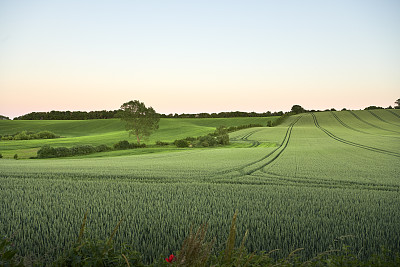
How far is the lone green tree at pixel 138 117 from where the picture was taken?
54781mm

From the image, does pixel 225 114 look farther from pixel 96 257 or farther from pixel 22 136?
pixel 96 257

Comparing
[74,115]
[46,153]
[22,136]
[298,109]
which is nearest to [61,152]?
[46,153]

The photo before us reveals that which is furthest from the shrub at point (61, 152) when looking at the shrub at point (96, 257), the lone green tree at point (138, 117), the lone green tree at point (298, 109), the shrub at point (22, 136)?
the lone green tree at point (298, 109)

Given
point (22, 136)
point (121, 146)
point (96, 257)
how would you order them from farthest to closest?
1. point (22, 136)
2. point (121, 146)
3. point (96, 257)

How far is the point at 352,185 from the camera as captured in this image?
1162cm

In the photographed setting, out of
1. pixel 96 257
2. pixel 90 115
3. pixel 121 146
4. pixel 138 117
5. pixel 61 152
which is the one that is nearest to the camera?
pixel 96 257

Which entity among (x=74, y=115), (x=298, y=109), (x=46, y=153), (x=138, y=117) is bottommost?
(x=46, y=153)

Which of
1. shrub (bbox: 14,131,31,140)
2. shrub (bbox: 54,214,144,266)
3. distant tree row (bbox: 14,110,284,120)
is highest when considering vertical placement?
distant tree row (bbox: 14,110,284,120)

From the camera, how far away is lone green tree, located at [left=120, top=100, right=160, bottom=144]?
5478 cm

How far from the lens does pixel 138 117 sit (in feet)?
182

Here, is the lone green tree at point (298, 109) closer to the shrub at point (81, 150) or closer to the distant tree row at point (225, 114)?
the distant tree row at point (225, 114)

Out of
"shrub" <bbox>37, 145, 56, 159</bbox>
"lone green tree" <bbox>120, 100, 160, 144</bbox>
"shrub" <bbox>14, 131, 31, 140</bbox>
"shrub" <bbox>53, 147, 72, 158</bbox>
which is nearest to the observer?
"shrub" <bbox>37, 145, 56, 159</bbox>

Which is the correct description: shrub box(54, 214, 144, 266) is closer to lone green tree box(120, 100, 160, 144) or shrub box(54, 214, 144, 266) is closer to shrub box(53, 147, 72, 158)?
shrub box(53, 147, 72, 158)

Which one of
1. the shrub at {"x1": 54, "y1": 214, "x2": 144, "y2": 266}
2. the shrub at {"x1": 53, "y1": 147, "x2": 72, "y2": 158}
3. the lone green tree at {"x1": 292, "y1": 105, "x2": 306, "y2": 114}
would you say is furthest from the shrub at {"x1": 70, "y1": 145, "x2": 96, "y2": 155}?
the lone green tree at {"x1": 292, "y1": 105, "x2": 306, "y2": 114}
